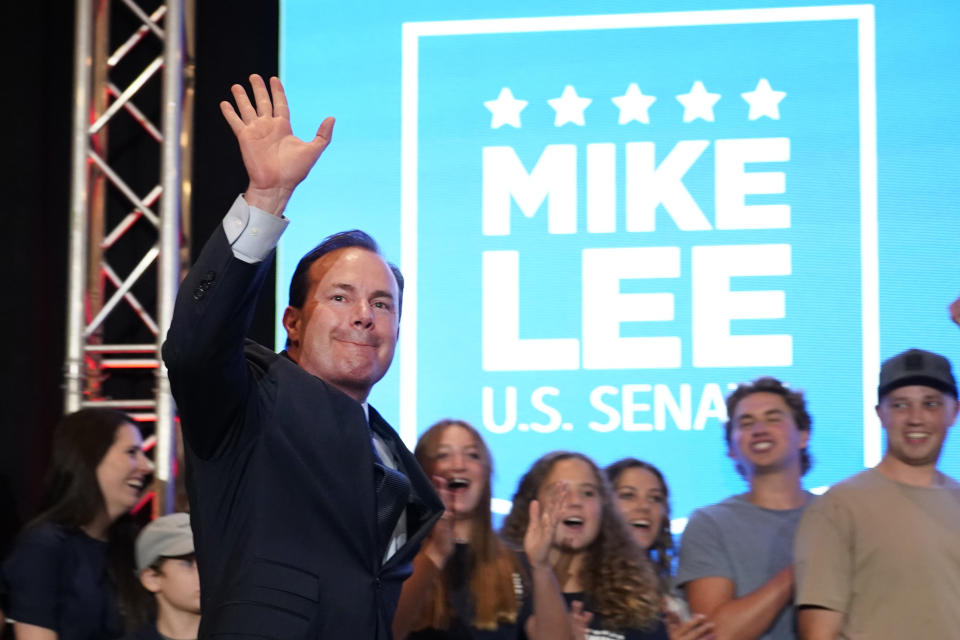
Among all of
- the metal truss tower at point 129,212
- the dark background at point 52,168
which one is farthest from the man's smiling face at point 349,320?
the dark background at point 52,168


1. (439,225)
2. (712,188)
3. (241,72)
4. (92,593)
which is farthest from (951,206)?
(92,593)

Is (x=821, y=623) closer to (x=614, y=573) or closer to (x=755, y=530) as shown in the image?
(x=755, y=530)

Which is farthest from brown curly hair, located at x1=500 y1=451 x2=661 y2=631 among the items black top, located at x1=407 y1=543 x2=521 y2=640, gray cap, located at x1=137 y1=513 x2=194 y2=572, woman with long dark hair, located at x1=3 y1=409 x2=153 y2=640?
woman with long dark hair, located at x1=3 y1=409 x2=153 y2=640

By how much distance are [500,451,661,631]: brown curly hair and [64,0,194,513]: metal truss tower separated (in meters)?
1.70

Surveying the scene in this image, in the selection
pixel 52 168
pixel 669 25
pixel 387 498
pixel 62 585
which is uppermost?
pixel 669 25

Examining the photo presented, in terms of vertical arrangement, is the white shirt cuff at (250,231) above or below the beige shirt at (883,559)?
above

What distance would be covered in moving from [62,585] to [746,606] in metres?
1.80

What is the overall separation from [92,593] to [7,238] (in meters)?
1.89

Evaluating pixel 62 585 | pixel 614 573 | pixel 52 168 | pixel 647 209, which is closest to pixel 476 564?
pixel 614 573

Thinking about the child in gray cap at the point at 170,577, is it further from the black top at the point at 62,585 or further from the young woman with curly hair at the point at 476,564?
the young woman with curly hair at the point at 476,564

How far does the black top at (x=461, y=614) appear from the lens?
294 cm

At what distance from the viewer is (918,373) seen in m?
3.19

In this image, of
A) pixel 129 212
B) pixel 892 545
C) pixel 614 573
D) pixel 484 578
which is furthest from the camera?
pixel 129 212

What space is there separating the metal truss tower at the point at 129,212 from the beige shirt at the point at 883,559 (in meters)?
2.34
